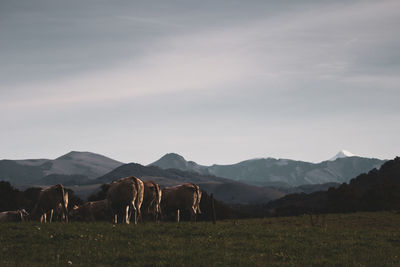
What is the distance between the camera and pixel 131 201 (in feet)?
101

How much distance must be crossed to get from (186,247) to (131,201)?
1190cm

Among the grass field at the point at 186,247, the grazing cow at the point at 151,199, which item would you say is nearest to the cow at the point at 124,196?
the grazing cow at the point at 151,199

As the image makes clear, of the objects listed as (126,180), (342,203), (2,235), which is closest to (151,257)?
(2,235)

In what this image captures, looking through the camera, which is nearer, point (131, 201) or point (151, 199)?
point (131, 201)

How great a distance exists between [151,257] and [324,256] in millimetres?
7701

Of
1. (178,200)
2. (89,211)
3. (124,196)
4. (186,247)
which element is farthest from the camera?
(89,211)

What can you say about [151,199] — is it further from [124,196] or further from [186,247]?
[186,247]

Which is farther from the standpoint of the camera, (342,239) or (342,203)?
(342,203)

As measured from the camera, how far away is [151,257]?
17625mm

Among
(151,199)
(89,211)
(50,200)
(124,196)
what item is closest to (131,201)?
(124,196)

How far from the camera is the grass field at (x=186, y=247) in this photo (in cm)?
1722

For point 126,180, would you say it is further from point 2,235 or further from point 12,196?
point 12,196

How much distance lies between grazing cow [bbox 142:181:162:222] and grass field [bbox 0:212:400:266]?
995cm

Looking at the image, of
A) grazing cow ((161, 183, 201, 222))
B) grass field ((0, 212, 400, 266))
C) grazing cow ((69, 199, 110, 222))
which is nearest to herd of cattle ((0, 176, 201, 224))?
grazing cow ((161, 183, 201, 222))
